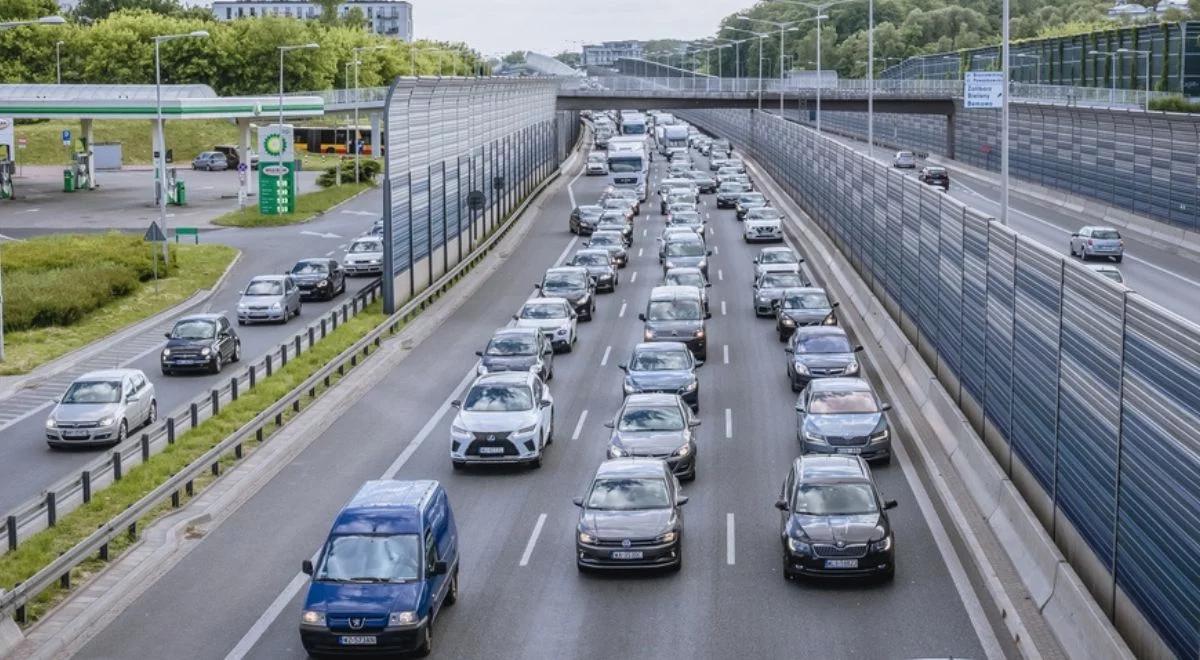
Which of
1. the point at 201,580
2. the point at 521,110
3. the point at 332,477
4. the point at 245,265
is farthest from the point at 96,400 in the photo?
the point at 521,110

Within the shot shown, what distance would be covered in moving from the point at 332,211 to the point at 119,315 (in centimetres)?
3696

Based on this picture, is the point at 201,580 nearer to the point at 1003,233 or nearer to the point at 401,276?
the point at 1003,233

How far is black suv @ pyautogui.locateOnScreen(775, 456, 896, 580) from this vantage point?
21609 millimetres

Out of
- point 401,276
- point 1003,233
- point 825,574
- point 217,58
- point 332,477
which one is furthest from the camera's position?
point 217,58

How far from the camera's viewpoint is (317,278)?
54438 millimetres

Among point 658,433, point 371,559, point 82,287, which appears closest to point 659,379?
point 658,433

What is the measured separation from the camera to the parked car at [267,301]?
48.9m

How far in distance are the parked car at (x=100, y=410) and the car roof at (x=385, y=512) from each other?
13.3m

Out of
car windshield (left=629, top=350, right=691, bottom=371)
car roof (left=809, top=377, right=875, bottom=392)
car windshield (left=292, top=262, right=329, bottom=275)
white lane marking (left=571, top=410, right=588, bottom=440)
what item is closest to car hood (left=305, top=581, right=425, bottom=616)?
car roof (left=809, top=377, right=875, bottom=392)

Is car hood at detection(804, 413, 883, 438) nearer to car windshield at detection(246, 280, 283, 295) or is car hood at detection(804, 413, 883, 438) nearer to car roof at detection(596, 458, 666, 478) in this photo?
car roof at detection(596, 458, 666, 478)

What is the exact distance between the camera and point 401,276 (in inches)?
1933

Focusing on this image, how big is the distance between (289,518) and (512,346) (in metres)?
11.6

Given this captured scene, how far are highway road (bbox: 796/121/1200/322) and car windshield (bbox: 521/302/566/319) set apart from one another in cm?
1263

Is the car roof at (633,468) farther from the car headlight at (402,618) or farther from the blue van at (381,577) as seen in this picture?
the car headlight at (402,618)
